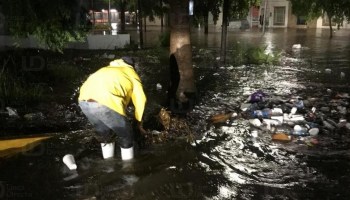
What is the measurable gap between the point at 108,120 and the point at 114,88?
0.44m

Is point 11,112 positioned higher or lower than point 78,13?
lower

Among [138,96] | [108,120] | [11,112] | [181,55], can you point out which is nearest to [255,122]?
[181,55]

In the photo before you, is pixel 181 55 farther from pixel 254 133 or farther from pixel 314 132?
pixel 314 132

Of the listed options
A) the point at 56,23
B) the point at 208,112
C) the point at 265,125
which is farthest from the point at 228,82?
the point at 56,23

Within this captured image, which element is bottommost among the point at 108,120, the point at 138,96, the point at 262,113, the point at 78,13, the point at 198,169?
the point at 198,169

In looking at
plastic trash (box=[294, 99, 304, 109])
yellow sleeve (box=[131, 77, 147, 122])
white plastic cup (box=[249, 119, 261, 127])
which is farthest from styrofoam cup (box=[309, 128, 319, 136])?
yellow sleeve (box=[131, 77, 147, 122])

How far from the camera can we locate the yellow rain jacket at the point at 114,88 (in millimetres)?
4417

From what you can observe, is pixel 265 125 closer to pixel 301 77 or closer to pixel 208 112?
pixel 208 112

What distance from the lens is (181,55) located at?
746 centimetres

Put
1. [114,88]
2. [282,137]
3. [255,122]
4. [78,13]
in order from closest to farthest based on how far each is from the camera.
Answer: [114,88] < [282,137] < [255,122] < [78,13]

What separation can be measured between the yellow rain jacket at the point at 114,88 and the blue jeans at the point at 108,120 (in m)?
0.07

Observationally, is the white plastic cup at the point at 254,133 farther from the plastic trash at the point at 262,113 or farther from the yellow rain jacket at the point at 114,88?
the yellow rain jacket at the point at 114,88

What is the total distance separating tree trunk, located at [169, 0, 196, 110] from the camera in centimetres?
725

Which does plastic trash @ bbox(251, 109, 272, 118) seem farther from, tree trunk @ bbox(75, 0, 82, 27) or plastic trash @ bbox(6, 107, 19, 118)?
plastic trash @ bbox(6, 107, 19, 118)
